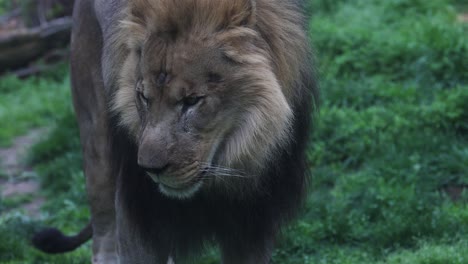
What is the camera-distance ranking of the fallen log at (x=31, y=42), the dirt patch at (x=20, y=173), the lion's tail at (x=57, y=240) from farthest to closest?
the fallen log at (x=31, y=42)
the dirt patch at (x=20, y=173)
the lion's tail at (x=57, y=240)

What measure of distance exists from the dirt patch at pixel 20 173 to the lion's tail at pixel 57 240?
5.48 feet

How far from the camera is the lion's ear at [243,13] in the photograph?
12.1 feet

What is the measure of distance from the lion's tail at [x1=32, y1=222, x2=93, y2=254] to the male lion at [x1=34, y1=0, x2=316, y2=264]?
1.45 meters

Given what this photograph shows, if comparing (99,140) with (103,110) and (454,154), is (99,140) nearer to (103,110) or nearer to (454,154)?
(103,110)

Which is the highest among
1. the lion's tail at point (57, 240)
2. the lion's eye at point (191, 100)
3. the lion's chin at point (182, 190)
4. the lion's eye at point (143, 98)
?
the lion's eye at point (191, 100)

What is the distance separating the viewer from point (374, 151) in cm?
683

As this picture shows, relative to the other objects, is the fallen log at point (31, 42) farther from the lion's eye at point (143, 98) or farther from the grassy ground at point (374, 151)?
the lion's eye at point (143, 98)

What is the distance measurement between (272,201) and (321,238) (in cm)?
189

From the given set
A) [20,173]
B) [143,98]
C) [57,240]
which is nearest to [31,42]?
[20,173]

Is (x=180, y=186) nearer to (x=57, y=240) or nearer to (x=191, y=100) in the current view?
(x=191, y=100)

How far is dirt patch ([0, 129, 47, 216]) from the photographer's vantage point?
7793 millimetres

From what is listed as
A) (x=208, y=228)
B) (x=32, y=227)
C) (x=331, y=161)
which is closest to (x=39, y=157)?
(x=32, y=227)

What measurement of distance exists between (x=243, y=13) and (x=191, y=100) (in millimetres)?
405

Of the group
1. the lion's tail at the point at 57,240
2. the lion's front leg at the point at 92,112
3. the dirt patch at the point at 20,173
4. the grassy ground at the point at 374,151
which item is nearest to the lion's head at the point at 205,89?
the grassy ground at the point at 374,151
